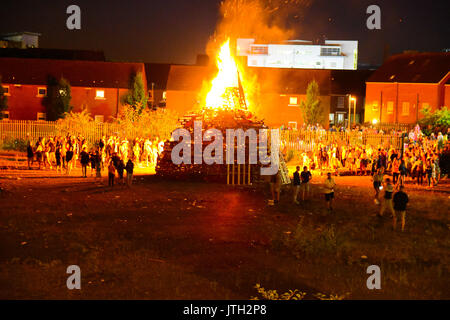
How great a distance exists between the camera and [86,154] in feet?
75.3

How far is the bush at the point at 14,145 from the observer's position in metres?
37.5

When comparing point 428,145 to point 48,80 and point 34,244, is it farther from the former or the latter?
point 48,80

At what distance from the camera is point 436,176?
24688 mm

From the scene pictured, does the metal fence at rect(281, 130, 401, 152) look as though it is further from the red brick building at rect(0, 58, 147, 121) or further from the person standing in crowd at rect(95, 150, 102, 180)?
the red brick building at rect(0, 58, 147, 121)

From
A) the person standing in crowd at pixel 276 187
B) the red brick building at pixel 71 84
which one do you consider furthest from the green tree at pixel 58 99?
the person standing in crowd at pixel 276 187

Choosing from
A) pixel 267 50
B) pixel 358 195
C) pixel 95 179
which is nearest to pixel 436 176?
pixel 358 195

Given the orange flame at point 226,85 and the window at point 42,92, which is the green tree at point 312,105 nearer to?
the window at point 42,92

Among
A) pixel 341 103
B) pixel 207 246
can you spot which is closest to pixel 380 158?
pixel 207 246

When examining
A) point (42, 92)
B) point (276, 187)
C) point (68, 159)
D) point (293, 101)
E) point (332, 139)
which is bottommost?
point (276, 187)

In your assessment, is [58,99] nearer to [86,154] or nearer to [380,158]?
[86,154]

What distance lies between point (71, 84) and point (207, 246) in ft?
146

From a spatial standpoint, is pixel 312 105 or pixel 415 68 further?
pixel 415 68

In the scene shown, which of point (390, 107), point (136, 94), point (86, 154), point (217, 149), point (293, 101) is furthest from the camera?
point (293, 101)

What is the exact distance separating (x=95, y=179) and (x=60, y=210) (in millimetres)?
7310
